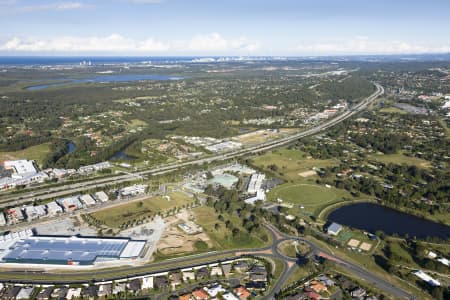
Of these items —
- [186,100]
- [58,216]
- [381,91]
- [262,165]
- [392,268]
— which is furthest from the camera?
[381,91]

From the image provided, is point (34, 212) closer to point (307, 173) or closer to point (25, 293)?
point (25, 293)

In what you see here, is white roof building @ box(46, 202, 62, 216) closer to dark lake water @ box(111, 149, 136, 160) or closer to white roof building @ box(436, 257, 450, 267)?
dark lake water @ box(111, 149, 136, 160)

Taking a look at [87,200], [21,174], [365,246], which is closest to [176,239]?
[87,200]

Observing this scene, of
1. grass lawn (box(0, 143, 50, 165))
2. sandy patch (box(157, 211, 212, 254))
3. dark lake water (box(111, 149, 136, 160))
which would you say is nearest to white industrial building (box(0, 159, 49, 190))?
grass lawn (box(0, 143, 50, 165))

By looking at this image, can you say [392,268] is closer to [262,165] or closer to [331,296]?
[331,296]

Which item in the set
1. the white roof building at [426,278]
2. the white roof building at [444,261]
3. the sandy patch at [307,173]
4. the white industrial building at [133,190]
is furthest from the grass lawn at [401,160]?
the white industrial building at [133,190]

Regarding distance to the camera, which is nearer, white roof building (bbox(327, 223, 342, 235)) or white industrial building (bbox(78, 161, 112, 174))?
white roof building (bbox(327, 223, 342, 235))

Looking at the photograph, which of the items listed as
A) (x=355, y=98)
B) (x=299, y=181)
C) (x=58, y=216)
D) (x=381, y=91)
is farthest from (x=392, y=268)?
(x=381, y=91)
